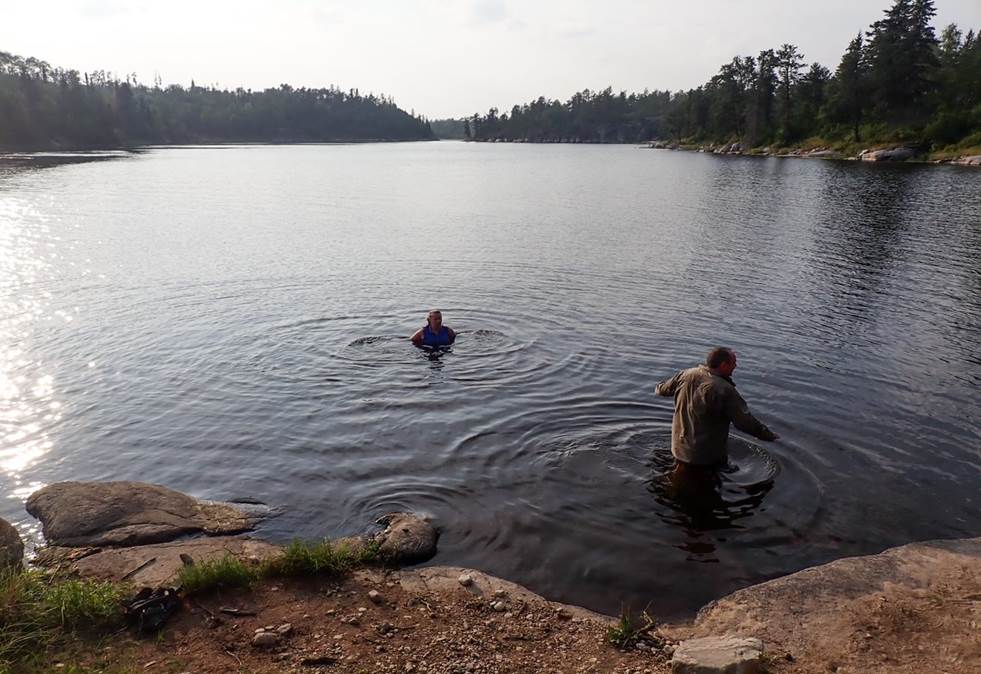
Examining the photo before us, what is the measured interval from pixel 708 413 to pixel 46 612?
410 inches

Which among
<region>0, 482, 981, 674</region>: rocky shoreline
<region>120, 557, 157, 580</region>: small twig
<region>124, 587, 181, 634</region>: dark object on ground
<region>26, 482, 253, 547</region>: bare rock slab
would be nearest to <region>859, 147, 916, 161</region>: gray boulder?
<region>0, 482, 981, 674</region>: rocky shoreline

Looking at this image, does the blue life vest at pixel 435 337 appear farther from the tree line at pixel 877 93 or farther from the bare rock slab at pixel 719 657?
the tree line at pixel 877 93

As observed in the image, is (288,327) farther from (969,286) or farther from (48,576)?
(969,286)

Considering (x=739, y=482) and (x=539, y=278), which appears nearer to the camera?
(x=739, y=482)

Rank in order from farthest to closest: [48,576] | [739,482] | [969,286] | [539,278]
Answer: [539,278] < [969,286] < [739,482] < [48,576]

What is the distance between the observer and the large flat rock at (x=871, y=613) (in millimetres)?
7574

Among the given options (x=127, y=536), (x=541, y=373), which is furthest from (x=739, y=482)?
(x=127, y=536)

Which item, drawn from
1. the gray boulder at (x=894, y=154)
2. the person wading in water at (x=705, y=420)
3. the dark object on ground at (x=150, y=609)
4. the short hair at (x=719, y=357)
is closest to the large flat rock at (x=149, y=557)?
the dark object on ground at (x=150, y=609)

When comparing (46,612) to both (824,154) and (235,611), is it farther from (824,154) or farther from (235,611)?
(824,154)

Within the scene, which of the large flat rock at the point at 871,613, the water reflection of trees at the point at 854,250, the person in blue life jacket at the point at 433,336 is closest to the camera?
the large flat rock at the point at 871,613

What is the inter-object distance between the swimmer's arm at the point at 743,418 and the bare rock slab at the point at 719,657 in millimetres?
4704

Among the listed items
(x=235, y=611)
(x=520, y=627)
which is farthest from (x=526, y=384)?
(x=235, y=611)

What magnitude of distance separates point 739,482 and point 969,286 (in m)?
22.1

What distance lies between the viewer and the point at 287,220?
5041 cm
